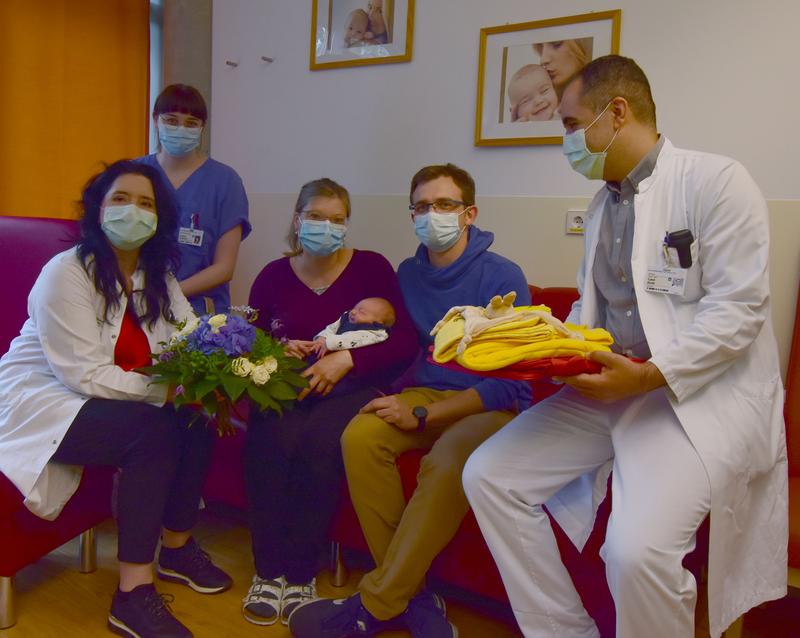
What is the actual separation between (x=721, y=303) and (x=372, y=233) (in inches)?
77.3

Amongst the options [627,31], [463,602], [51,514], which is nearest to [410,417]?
[463,602]

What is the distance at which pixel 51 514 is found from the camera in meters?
1.92

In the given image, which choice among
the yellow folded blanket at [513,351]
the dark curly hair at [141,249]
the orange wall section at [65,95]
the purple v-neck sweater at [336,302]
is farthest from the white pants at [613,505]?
the orange wall section at [65,95]

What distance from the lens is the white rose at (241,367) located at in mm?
1949

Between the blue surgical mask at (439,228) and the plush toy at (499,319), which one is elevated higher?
the blue surgical mask at (439,228)

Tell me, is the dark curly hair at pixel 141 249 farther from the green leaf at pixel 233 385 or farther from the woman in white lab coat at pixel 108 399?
the green leaf at pixel 233 385

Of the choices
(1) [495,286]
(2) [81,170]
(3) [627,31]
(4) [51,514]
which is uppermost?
(3) [627,31]

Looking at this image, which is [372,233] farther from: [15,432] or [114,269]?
[15,432]

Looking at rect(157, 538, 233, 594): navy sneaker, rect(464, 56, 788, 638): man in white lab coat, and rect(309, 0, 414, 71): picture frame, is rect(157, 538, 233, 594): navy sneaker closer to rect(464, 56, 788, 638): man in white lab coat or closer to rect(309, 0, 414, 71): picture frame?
rect(464, 56, 788, 638): man in white lab coat

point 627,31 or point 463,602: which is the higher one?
point 627,31

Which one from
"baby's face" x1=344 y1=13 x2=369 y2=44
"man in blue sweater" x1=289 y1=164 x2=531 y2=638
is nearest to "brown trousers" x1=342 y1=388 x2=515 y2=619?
"man in blue sweater" x1=289 y1=164 x2=531 y2=638

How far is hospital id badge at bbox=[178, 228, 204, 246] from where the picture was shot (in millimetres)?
2805

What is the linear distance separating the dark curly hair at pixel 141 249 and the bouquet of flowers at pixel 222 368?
0.18 metres

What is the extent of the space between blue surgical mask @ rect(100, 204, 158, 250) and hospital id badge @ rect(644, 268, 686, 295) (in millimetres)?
1481
